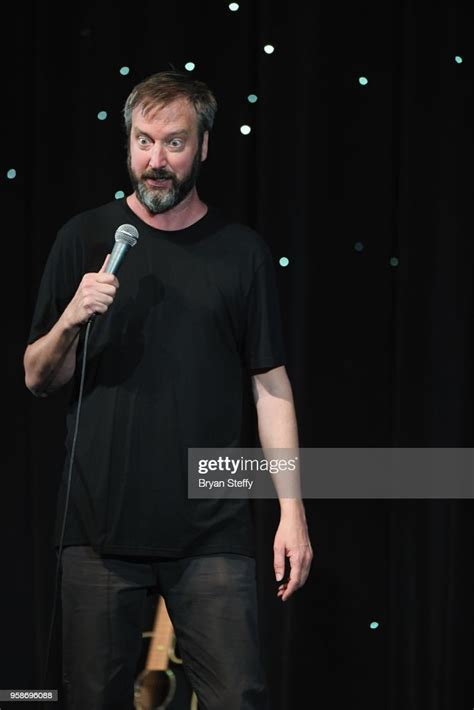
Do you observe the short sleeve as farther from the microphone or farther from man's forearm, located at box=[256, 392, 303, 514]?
the microphone

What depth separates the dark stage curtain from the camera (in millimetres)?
2734

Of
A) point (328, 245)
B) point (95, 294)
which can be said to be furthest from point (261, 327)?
point (328, 245)

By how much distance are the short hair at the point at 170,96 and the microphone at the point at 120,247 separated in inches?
12.7

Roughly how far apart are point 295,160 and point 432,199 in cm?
37

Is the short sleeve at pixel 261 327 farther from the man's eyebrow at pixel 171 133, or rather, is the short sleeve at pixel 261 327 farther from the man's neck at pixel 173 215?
the man's eyebrow at pixel 171 133

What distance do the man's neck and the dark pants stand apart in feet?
2.05

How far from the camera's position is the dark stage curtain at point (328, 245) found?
2.73 m

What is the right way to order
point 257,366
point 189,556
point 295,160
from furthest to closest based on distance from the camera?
point 295,160 → point 257,366 → point 189,556

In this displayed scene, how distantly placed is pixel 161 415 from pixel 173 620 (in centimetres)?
A: 37

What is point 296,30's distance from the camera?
2760 millimetres

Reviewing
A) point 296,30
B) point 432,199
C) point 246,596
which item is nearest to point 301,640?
point 246,596

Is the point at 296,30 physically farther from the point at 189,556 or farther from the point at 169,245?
the point at 189,556

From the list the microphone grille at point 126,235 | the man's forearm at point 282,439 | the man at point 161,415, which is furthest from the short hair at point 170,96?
the man's forearm at point 282,439

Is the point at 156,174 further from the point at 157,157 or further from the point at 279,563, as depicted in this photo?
the point at 279,563
